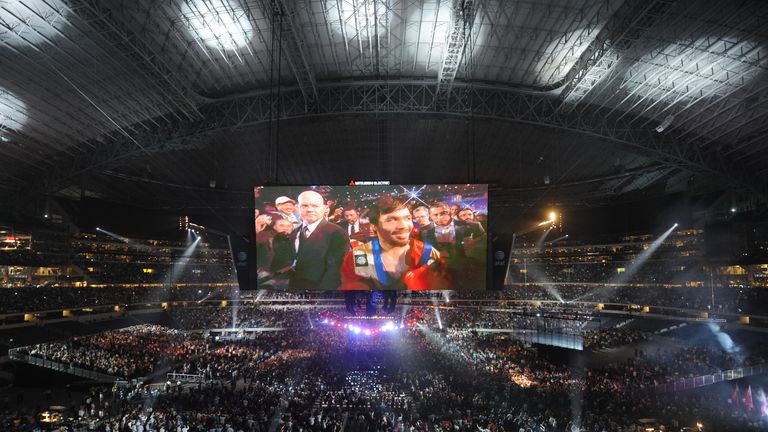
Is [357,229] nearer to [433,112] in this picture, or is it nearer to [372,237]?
[372,237]

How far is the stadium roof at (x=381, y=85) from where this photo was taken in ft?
58.8

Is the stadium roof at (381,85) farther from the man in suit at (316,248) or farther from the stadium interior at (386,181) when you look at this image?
the man in suit at (316,248)

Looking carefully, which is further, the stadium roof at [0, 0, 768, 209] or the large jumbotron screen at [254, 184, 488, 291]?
the stadium roof at [0, 0, 768, 209]

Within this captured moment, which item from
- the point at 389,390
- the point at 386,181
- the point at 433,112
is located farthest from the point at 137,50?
the point at 389,390

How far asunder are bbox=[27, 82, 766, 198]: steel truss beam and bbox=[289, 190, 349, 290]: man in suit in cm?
1102

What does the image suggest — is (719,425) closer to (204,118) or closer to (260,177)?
(204,118)

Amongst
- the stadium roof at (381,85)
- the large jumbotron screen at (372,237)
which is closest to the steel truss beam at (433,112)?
the stadium roof at (381,85)

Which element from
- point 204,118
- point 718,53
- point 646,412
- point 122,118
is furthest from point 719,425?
point 122,118

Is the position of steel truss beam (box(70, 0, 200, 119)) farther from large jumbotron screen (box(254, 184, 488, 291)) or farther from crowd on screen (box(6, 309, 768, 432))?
crowd on screen (box(6, 309, 768, 432))

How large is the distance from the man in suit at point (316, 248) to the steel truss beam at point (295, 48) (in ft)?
19.5

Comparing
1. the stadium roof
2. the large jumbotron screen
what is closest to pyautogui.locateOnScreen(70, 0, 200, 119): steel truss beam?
the stadium roof

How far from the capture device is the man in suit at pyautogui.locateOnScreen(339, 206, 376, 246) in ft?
49.9

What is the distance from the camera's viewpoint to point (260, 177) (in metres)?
38.0

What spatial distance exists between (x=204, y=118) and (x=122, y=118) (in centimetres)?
422
